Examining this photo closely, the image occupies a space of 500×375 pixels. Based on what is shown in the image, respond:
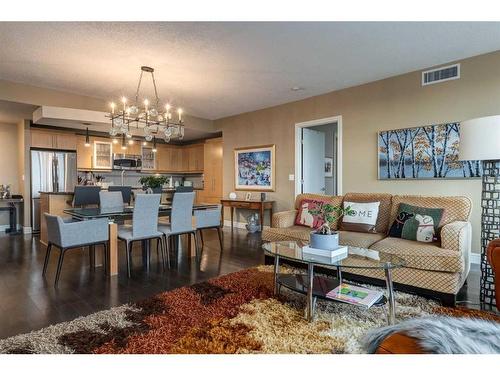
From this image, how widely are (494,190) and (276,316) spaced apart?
7.23 ft

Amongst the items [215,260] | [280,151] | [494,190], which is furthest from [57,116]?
[494,190]

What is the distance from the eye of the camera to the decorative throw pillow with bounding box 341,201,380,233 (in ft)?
11.1

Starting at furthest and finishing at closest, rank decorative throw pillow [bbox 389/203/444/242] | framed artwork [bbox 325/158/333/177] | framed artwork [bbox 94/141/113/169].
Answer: framed artwork [bbox 94/141/113/169]
framed artwork [bbox 325/158/333/177]
decorative throw pillow [bbox 389/203/444/242]

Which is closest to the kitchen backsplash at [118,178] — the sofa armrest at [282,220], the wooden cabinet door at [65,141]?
the wooden cabinet door at [65,141]

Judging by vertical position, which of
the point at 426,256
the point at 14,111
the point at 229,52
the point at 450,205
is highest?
the point at 229,52

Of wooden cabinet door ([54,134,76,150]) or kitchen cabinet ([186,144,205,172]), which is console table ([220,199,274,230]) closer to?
kitchen cabinet ([186,144,205,172])

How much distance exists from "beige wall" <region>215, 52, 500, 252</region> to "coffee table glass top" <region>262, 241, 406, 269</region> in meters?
2.29

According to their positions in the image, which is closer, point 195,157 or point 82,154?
point 82,154

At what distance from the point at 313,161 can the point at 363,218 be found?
270cm

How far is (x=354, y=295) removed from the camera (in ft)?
7.00

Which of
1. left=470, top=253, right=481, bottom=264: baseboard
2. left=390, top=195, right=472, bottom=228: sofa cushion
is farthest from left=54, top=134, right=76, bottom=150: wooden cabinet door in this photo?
left=470, top=253, right=481, bottom=264: baseboard

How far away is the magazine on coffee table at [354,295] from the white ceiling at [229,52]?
2.47m

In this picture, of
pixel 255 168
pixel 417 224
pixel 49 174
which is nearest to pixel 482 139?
pixel 417 224

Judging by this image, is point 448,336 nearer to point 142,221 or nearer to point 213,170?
point 142,221
